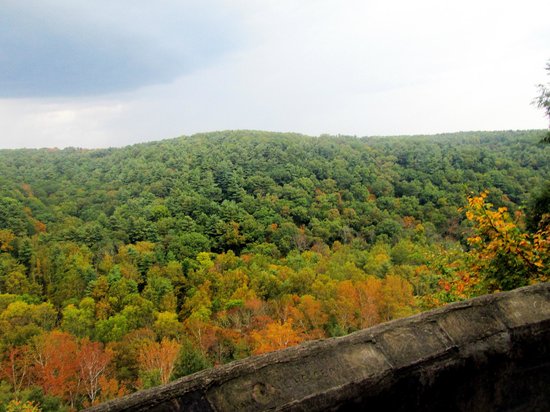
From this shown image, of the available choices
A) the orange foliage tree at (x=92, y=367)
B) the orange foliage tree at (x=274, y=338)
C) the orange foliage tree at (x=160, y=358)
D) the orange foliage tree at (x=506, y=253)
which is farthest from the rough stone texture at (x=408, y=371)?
the orange foliage tree at (x=274, y=338)

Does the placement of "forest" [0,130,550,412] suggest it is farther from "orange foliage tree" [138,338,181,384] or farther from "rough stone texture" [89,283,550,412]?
"rough stone texture" [89,283,550,412]

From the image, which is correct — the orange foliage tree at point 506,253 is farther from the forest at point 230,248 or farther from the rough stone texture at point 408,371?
the rough stone texture at point 408,371

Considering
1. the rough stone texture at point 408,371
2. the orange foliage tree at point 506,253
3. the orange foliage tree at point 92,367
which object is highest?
the rough stone texture at point 408,371

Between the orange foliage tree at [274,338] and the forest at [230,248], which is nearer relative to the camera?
the forest at [230,248]

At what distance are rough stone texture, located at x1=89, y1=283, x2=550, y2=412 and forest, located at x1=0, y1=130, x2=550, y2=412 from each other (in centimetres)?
268

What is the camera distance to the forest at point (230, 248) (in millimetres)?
19609

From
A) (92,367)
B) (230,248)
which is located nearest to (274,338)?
(92,367)

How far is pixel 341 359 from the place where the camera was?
1394 millimetres

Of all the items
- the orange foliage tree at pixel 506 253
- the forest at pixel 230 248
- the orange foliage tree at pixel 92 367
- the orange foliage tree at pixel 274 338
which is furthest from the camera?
the orange foliage tree at pixel 274 338

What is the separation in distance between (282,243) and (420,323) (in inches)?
2489

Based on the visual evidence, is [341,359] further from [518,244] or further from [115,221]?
[115,221]

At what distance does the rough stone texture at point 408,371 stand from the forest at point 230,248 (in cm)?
268

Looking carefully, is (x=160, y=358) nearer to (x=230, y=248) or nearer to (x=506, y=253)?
(x=506, y=253)

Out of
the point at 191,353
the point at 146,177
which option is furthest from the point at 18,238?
the point at 191,353
